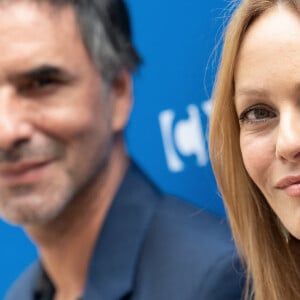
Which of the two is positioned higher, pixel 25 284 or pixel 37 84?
pixel 37 84

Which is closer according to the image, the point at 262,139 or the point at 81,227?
the point at 262,139

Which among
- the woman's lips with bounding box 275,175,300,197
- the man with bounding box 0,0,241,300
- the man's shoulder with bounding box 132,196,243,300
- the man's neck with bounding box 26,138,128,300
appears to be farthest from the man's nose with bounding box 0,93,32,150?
the woman's lips with bounding box 275,175,300,197

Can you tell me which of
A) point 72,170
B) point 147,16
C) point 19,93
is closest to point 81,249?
point 72,170

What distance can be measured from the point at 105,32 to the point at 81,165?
11.9 inches

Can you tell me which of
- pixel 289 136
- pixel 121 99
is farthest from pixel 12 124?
pixel 289 136

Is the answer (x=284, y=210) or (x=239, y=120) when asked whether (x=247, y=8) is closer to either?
(x=239, y=120)

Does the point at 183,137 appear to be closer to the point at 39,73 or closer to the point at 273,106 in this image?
the point at 39,73

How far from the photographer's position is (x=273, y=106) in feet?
4.13

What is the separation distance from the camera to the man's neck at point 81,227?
1.92 m

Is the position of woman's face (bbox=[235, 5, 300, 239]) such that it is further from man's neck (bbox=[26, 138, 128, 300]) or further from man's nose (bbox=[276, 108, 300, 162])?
man's neck (bbox=[26, 138, 128, 300])

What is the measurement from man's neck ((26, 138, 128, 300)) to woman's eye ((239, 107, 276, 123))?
61cm

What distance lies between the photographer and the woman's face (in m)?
1.20

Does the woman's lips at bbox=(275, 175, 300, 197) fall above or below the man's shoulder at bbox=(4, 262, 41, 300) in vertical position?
below

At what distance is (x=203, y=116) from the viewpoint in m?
2.00
